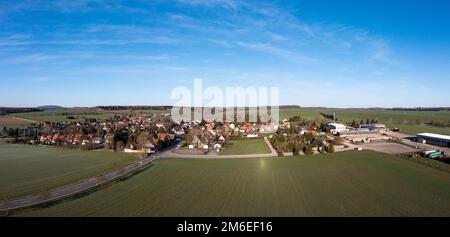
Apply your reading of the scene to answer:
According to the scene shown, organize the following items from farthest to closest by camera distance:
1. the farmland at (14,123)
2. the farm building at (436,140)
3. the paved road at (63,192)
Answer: the farmland at (14,123) → the farm building at (436,140) → the paved road at (63,192)

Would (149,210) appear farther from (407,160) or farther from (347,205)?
(407,160)

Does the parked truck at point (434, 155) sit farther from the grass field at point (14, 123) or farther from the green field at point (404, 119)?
the grass field at point (14, 123)

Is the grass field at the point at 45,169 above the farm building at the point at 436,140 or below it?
below

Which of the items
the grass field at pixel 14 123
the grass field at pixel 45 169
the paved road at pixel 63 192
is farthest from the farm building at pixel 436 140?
the grass field at pixel 14 123

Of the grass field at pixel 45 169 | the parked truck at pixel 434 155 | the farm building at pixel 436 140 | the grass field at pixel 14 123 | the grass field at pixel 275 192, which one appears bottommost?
the grass field at pixel 45 169

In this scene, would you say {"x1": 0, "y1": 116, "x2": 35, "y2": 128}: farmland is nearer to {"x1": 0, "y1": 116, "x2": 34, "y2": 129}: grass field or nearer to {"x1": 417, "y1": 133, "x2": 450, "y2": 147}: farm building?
{"x1": 0, "y1": 116, "x2": 34, "y2": 129}: grass field

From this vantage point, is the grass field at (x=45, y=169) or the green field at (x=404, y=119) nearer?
the grass field at (x=45, y=169)
